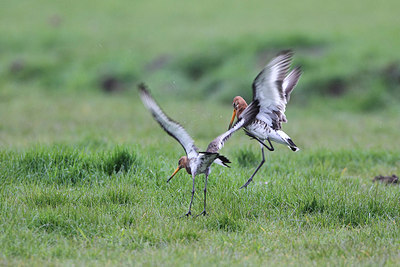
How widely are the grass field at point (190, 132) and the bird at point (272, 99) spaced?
0.66 m

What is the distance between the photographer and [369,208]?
5.35 meters

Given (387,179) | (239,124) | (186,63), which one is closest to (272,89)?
(239,124)

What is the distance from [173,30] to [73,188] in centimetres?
1607

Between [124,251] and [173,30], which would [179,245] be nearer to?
[124,251]

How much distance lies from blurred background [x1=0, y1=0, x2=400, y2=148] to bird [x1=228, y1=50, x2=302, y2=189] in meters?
3.77

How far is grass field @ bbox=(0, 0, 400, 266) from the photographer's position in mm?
4605

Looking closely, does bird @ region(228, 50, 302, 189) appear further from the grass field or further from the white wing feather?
the grass field

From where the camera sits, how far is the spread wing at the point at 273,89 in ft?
16.5

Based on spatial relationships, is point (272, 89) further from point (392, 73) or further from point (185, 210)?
point (392, 73)

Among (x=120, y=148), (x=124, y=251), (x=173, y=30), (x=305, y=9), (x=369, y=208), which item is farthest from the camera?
(x=305, y=9)

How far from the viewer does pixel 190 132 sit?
9461 mm

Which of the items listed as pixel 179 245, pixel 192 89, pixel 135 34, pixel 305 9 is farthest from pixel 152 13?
pixel 179 245

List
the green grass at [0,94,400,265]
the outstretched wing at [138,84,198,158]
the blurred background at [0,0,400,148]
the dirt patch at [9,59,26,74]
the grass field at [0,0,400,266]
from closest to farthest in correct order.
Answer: the green grass at [0,94,400,265] < the grass field at [0,0,400,266] < the outstretched wing at [138,84,198,158] < the blurred background at [0,0,400,148] < the dirt patch at [9,59,26,74]

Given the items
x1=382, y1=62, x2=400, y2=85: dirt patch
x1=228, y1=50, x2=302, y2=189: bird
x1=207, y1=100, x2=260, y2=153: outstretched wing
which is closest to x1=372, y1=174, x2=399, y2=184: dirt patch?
x1=228, y1=50, x2=302, y2=189: bird
